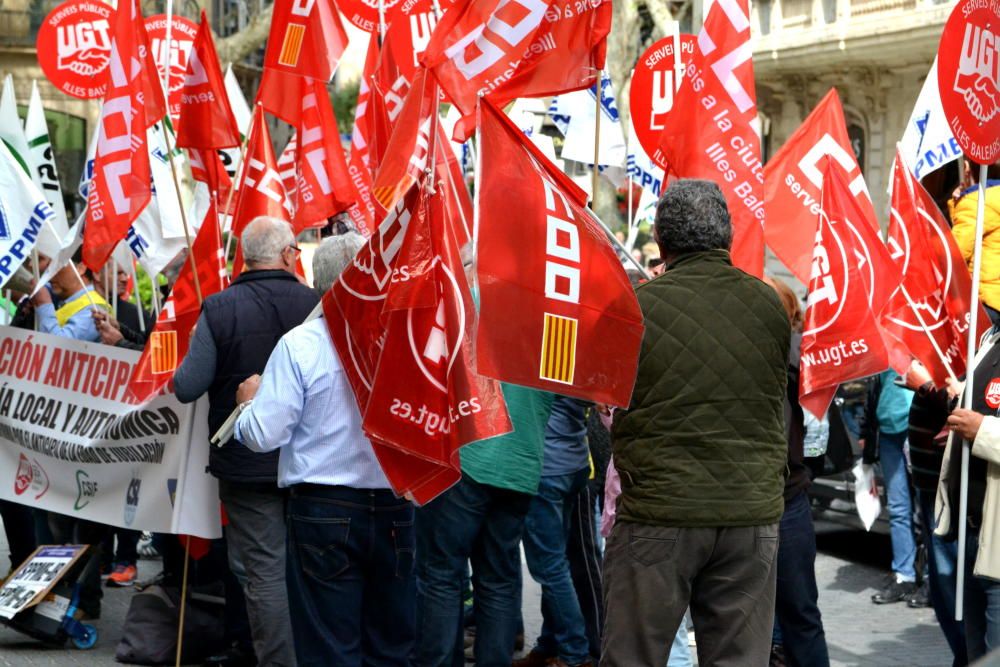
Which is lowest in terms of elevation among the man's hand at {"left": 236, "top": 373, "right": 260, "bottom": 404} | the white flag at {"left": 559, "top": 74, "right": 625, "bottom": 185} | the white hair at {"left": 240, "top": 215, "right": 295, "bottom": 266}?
the man's hand at {"left": 236, "top": 373, "right": 260, "bottom": 404}

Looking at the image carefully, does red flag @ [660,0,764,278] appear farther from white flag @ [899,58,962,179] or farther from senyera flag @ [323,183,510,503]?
senyera flag @ [323,183,510,503]

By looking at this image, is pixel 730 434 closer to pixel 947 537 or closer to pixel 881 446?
pixel 947 537

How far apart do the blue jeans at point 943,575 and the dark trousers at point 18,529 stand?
198 inches

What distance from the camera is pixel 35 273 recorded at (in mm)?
9031

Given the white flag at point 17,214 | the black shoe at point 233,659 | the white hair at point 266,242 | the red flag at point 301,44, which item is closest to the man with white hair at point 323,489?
the white hair at point 266,242

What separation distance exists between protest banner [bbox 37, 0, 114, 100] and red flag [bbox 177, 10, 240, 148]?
2.64m

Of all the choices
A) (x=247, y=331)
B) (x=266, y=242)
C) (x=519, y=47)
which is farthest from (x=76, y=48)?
(x=519, y=47)

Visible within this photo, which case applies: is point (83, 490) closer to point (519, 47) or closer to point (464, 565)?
point (464, 565)

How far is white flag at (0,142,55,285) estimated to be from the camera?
8391mm

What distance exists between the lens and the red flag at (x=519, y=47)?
5715mm

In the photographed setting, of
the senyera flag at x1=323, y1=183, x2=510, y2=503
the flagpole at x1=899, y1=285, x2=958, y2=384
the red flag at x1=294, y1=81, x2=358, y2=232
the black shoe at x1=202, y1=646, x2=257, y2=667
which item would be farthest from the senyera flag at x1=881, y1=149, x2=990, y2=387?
the red flag at x1=294, y1=81, x2=358, y2=232

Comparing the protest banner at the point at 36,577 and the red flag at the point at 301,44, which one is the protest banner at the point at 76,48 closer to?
the red flag at the point at 301,44

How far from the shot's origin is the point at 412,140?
510 centimetres

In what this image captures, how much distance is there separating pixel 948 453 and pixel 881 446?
367 cm
